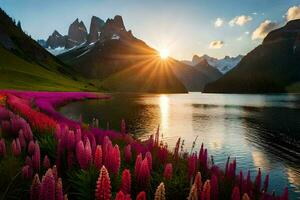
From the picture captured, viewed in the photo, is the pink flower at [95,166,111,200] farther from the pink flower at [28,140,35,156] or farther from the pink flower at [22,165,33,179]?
the pink flower at [28,140,35,156]

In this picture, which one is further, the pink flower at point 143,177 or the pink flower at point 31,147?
the pink flower at point 31,147

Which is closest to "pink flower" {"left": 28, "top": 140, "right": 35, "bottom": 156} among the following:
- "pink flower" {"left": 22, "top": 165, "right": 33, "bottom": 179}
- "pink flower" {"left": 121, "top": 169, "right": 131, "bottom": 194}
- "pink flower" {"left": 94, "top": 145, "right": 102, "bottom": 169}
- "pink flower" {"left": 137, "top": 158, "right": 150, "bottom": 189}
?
"pink flower" {"left": 22, "top": 165, "right": 33, "bottom": 179}

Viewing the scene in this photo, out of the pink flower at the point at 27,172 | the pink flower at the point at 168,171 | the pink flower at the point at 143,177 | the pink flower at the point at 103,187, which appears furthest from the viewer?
the pink flower at the point at 168,171

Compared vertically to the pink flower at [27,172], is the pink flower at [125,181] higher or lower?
higher

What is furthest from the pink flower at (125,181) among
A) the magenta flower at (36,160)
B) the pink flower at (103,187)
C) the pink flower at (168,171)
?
the magenta flower at (36,160)

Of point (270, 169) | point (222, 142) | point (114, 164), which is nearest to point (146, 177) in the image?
point (114, 164)

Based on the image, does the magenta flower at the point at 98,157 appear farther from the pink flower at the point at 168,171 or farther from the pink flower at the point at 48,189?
the pink flower at the point at 48,189

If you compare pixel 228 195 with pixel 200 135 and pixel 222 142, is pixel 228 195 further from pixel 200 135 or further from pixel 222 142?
pixel 200 135

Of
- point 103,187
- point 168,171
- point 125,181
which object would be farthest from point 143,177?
point 103,187

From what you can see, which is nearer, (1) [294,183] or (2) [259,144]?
(1) [294,183]

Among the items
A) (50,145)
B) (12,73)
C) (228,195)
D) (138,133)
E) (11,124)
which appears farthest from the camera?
(12,73)

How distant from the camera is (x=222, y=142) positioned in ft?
108

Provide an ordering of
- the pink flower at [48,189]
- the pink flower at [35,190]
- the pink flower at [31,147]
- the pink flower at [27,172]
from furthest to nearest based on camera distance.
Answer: the pink flower at [31,147], the pink flower at [27,172], the pink flower at [35,190], the pink flower at [48,189]

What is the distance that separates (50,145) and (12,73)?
12846 cm
